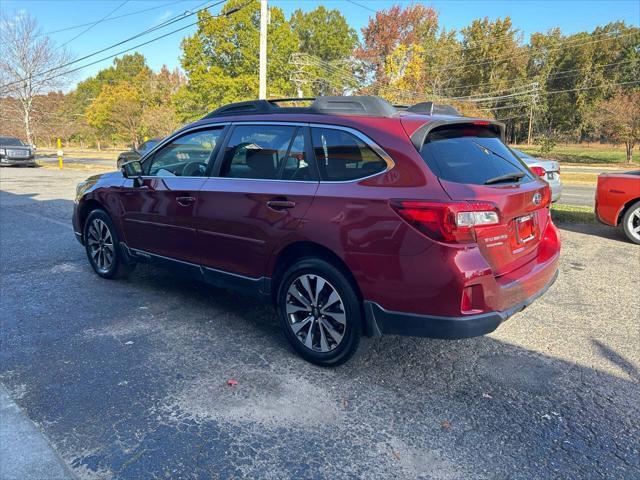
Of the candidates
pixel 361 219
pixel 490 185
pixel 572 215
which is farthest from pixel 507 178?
pixel 572 215

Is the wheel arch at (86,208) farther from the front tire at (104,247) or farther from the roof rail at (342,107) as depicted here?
the roof rail at (342,107)

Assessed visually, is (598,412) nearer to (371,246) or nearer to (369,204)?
(371,246)

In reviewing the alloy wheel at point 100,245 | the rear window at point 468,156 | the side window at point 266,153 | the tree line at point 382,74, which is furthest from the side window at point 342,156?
the tree line at point 382,74

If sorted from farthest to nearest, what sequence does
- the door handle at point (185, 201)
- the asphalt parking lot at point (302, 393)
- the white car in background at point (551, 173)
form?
the white car in background at point (551, 173) → the door handle at point (185, 201) → the asphalt parking lot at point (302, 393)

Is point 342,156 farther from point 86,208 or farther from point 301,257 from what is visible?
point 86,208

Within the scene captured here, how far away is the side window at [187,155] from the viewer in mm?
4070

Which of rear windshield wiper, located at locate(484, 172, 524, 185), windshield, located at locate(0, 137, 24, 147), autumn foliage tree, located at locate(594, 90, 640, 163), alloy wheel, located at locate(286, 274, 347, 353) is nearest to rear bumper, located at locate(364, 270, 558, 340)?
alloy wheel, located at locate(286, 274, 347, 353)

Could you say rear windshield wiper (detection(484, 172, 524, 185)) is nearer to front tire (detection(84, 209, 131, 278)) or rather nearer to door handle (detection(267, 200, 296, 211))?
door handle (detection(267, 200, 296, 211))

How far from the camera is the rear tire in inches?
274

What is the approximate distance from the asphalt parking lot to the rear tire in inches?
106

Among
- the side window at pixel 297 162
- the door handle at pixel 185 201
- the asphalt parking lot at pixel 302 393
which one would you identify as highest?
the side window at pixel 297 162

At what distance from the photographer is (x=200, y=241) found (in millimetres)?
4016

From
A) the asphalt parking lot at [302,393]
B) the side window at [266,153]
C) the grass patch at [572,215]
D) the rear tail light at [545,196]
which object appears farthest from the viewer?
the grass patch at [572,215]

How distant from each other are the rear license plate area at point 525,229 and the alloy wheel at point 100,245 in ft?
13.7
